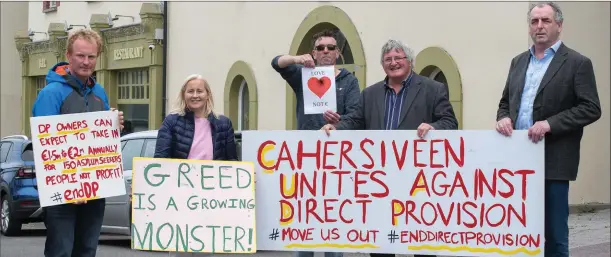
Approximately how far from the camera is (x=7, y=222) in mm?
15938

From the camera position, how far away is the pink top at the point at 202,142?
718 centimetres

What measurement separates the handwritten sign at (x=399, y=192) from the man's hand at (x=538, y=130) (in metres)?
0.08

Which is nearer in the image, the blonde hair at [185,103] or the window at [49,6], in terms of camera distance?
the blonde hair at [185,103]

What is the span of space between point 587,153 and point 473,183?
911 centimetres

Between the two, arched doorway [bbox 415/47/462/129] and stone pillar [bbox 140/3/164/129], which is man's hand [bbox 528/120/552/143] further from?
stone pillar [bbox 140/3/164/129]

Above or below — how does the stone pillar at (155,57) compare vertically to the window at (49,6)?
below

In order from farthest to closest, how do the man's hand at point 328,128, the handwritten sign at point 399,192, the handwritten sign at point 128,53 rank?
the handwritten sign at point 128,53, the man's hand at point 328,128, the handwritten sign at point 399,192

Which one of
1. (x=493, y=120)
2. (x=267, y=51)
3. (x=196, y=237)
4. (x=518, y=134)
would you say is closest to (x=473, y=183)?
(x=518, y=134)

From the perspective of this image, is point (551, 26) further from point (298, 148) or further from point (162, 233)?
point (162, 233)

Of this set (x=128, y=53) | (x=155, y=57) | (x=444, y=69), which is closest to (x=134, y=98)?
(x=128, y=53)

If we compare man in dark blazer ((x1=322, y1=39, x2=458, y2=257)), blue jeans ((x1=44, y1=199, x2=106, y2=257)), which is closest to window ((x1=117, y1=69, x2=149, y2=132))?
blue jeans ((x1=44, y1=199, x2=106, y2=257))

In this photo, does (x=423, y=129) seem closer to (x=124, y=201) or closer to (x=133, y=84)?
(x=124, y=201)

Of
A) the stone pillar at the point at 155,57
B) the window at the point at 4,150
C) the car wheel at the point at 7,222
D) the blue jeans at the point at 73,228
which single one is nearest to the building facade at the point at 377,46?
the stone pillar at the point at 155,57

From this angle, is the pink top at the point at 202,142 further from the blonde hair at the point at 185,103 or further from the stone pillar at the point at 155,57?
the stone pillar at the point at 155,57
